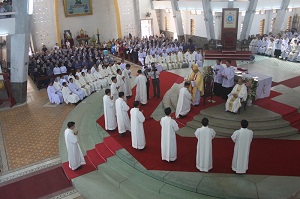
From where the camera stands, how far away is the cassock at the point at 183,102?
8.38 metres

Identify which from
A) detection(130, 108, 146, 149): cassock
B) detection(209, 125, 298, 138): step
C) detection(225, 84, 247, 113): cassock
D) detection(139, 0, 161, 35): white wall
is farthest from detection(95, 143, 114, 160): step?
detection(139, 0, 161, 35): white wall

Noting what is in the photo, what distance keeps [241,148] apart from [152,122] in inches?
138

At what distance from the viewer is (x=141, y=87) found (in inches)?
404

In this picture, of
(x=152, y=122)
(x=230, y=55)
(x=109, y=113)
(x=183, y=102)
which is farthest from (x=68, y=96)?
(x=230, y=55)

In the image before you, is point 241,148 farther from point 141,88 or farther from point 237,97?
point 141,88

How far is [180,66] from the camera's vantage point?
15.9 m

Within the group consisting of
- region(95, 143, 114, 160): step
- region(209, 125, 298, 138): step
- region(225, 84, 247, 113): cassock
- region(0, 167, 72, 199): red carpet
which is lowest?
region(0, 167, 72, 199): red carpet

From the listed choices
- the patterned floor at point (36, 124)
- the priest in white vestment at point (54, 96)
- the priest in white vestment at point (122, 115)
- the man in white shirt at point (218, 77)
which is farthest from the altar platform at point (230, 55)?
the priest in white vestment at point (122, 115)

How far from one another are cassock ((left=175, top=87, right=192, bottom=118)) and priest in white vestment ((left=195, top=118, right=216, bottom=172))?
2235 millimetres

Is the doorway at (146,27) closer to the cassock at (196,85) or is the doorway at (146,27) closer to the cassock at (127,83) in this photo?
the cassock at (127,83)

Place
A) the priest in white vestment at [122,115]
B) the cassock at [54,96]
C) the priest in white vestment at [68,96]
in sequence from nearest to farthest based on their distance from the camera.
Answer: the priest in white vestment at [122,115], the priest in white vestment at [68,96], the cassock at [54,96]

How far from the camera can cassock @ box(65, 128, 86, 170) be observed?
703 cm

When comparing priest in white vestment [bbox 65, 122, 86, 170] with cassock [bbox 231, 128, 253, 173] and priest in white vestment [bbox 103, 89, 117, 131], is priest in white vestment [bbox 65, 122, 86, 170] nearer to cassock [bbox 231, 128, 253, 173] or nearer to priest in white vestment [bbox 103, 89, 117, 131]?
priest in white vestment [bbox 103, 89, 117, 131]

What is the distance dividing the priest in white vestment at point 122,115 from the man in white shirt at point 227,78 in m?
3.82
